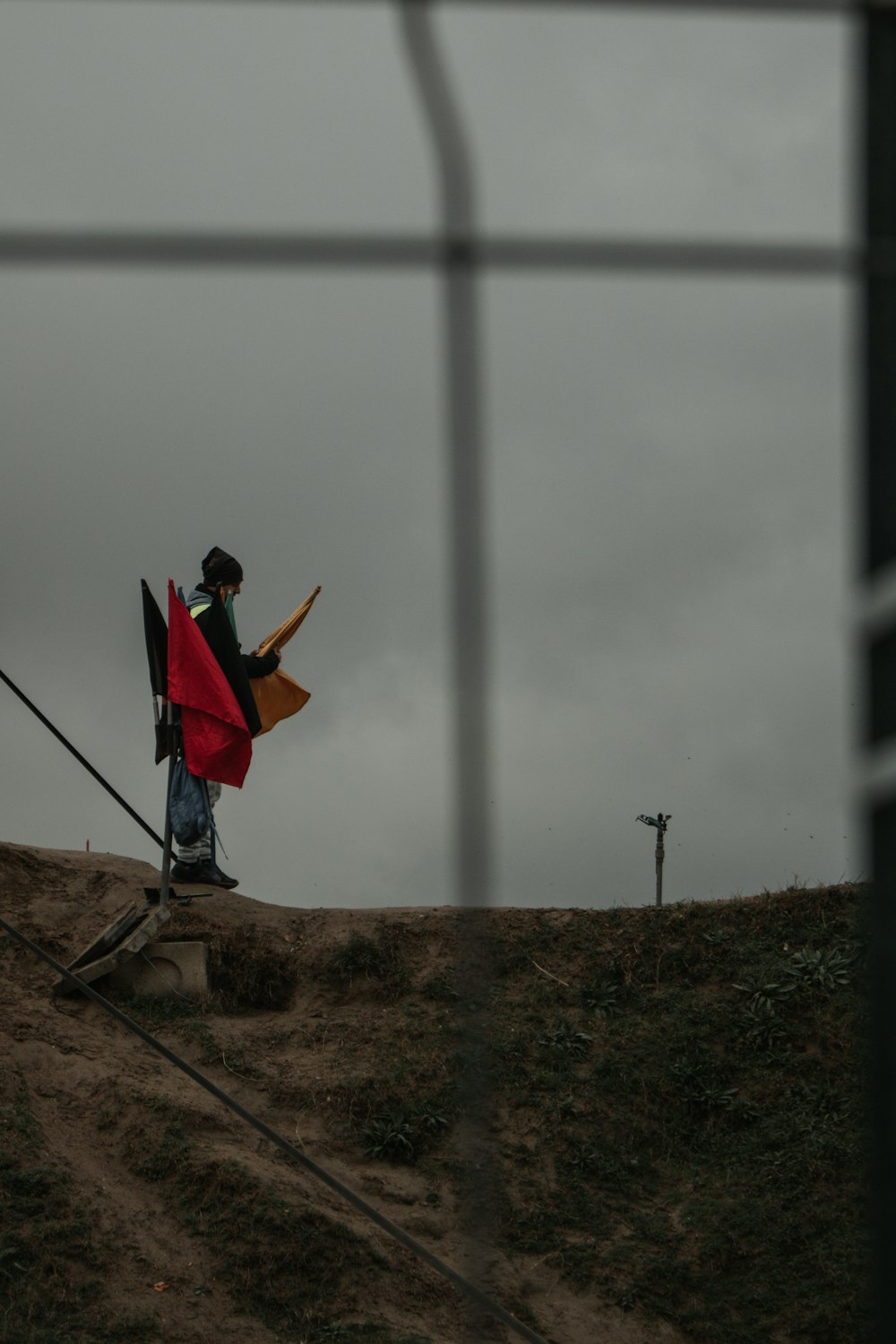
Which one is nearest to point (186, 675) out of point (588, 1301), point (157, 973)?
point (157, 973)

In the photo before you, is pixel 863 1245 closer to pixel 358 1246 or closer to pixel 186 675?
pixel 358 1246

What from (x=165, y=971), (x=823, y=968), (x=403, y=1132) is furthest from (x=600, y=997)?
(x=165, y=971)

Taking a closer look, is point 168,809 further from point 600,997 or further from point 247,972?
point 600,997

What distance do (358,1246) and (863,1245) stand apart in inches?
111

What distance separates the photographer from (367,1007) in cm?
993

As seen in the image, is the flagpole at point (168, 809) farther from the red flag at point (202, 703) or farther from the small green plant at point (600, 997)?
the small green plant at point (600, 997)

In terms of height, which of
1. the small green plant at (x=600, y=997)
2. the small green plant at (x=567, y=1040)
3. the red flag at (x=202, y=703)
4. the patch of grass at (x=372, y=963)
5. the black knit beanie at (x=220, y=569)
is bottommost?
the small green plant at (x=567, y=1040)

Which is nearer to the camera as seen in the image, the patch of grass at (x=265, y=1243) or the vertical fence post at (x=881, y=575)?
the vertical fence post at (x=881, y=575)

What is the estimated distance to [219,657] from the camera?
969cm

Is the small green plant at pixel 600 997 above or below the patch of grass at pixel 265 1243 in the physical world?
above

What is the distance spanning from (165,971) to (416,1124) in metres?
2.15

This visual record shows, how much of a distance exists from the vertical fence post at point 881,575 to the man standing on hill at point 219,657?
24.5 ft

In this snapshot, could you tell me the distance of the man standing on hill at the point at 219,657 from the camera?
970 centimetres

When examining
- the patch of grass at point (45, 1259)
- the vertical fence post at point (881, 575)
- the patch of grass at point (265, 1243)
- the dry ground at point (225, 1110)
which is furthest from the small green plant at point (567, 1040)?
the vertical fence post at point (881, 575)
